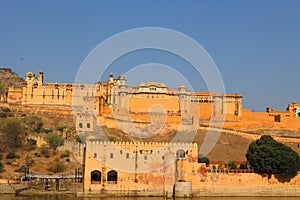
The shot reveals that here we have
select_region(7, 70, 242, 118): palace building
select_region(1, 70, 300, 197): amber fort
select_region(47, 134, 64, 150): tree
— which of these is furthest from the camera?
select_region(7, 70, 242, 118): palace building

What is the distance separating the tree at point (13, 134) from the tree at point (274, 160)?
746 inches

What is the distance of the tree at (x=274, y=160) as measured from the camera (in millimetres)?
26828

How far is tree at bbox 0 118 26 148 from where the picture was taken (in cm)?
3784

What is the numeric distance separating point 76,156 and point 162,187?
11.4 m

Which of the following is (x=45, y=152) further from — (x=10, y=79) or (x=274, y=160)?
(x=10, y=79)

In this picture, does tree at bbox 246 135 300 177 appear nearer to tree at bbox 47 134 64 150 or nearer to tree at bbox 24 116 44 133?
tree at bbox 47 134 64 150

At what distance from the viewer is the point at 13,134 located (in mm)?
38812

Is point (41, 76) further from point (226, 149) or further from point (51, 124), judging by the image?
point (226, 149)

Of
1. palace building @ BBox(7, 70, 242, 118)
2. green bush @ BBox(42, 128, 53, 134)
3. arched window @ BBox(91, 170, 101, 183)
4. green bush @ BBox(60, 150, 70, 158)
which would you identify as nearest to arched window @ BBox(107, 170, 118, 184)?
arched window @ BBox(91, 170, 101, 183)

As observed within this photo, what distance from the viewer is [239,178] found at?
26594 millimetres

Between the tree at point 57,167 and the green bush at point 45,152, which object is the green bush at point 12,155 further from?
the tree at point 57,167

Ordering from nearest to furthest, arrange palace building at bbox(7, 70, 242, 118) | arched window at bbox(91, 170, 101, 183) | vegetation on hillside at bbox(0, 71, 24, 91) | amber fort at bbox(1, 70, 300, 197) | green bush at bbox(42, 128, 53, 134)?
amber fort at bbox(1, 70, 300, 197), arched window at bbox(91, 170, 101, 183), green bush at bbox(42, 128, 53, 134), palace building at bbox(7, 70, 242, 118), vegetation on hillside at bbox(0, 71, 24, 91)

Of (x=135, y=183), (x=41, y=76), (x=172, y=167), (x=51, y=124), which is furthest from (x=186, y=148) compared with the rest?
(x=41, y=76)

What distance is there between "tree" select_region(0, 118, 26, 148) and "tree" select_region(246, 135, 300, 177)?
62.1 ft
